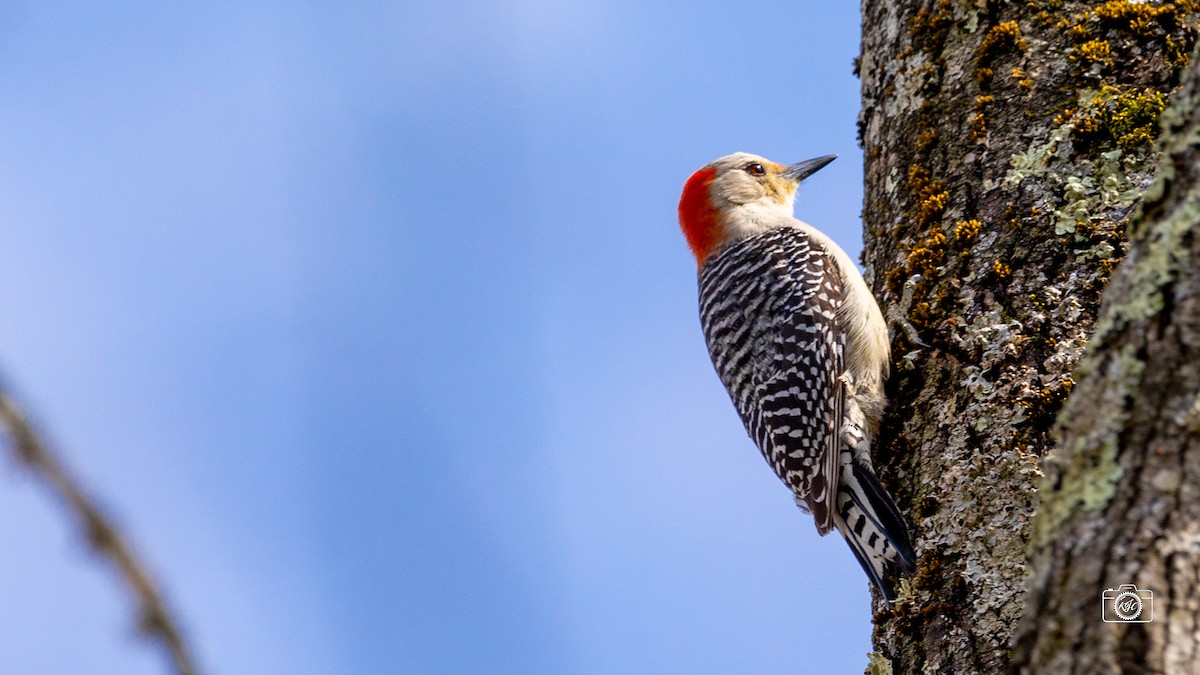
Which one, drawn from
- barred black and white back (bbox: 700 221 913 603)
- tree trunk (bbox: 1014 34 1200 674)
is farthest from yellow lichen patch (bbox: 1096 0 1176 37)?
tree trunk (bbox: 1014 34 1200 674)

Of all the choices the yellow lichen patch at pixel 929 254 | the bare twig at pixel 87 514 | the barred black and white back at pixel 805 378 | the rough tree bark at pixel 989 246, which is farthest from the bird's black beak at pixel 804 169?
the bare twig at pixel 87 514

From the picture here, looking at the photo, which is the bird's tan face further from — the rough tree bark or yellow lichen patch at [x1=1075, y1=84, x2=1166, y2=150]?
yellow lichen patch at [x1=1075, y1=84, x2=1166, y2=150]

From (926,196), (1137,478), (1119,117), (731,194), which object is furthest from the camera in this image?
(731,194)

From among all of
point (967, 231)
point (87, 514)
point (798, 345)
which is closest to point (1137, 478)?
point (87, 514)

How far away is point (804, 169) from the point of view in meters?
6.82

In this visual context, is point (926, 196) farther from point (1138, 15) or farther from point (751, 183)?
point (751, 183)

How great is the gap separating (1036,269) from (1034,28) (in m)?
1.04

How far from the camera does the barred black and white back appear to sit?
156 inches

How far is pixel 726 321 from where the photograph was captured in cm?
559

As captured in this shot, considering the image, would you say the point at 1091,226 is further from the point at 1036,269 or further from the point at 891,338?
the point at 891,338

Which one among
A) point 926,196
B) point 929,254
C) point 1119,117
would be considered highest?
point 1119,117

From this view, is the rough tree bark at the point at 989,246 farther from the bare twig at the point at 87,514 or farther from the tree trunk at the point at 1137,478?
the bare twig at the point at 87,514

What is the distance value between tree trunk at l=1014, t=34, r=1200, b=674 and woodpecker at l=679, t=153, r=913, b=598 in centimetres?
164

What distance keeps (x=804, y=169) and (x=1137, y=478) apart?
17.1 feet
